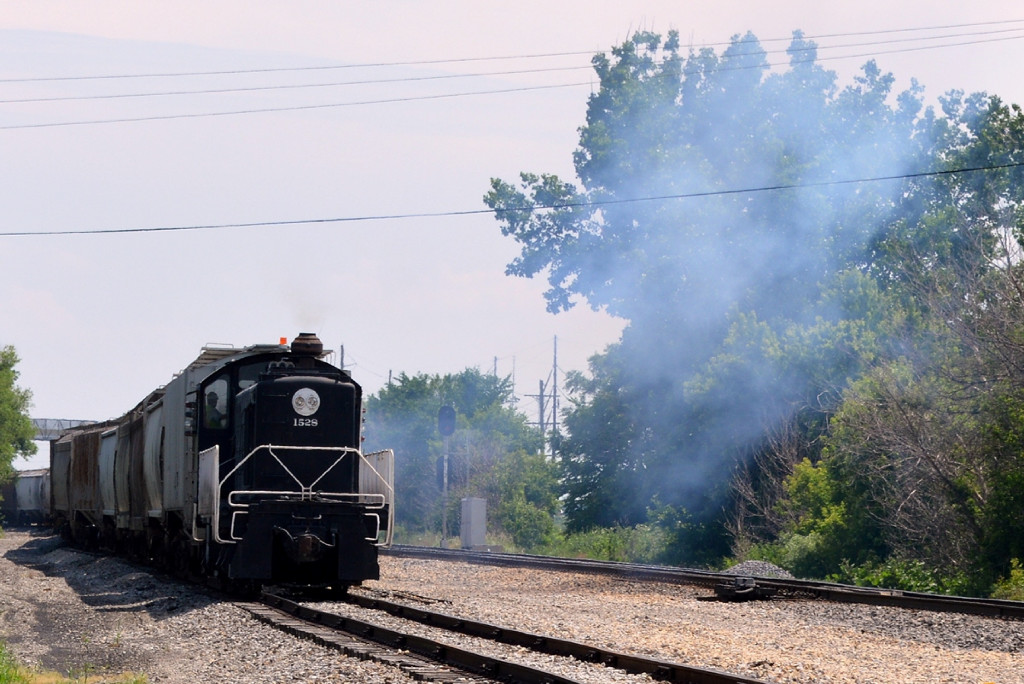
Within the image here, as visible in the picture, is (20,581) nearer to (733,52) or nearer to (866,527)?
(866,527)

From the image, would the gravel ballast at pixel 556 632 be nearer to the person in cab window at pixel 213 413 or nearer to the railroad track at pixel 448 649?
the railroad track at pixel 448 649

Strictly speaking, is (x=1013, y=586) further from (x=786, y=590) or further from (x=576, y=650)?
(x=576, y=650)

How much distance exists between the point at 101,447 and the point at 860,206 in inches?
1085

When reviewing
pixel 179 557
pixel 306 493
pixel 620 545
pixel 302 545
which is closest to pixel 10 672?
pixel 302 545

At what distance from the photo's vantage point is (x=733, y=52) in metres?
45.3

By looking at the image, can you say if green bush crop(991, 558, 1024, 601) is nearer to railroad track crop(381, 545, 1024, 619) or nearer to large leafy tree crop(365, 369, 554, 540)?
railroad track crop(381, 545, 1024, 619)

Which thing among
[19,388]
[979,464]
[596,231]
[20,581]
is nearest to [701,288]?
[596,231]

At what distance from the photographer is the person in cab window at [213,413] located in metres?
16.6

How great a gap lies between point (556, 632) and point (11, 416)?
53.6m

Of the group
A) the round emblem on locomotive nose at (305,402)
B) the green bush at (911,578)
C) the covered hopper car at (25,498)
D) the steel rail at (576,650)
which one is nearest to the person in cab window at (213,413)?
the round emblem on locomotive nose at (305,402)

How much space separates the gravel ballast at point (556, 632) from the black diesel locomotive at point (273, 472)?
89cm

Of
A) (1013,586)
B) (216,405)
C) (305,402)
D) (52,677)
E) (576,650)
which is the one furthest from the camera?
(1013,586)

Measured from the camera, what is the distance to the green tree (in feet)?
189

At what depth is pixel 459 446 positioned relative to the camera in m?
65.7
